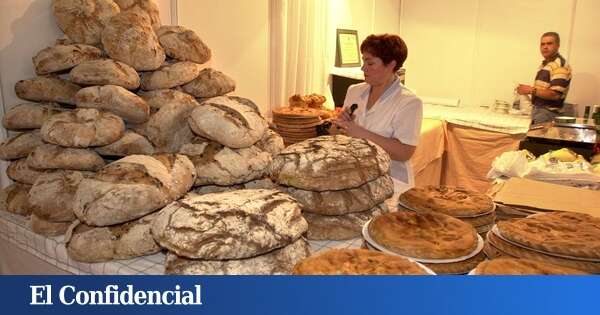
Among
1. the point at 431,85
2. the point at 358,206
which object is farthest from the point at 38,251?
the point at 431,85

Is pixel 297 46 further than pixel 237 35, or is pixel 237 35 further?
pixel 297 46

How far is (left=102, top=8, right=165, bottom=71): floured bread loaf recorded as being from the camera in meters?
1.67

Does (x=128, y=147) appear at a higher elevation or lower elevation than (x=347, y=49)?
lower

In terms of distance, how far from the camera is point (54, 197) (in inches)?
57.7

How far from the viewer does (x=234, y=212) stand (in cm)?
110

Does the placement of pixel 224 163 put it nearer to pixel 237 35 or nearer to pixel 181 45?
pixel 181 45

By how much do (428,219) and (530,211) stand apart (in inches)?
26.6

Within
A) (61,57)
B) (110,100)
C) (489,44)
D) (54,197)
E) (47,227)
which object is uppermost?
(489,44)

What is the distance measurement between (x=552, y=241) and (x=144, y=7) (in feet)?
5.94

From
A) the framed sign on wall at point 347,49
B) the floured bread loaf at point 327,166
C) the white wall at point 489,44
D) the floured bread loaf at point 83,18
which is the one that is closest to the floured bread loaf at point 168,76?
the floured bread loaf at point 83,18

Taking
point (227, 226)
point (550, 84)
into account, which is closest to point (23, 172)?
point (227, 226)

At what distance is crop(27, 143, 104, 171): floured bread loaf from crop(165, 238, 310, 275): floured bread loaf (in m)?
0.62

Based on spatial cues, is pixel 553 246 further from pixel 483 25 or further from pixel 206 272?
pixel 483 25

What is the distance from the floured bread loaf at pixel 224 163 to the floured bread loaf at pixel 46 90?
1.88 feet
